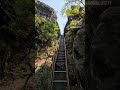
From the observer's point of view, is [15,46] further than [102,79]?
Yes

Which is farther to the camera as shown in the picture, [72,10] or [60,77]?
[72,10]

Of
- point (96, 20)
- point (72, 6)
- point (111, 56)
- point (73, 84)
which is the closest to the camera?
point (111, 56)

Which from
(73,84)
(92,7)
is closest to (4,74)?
(73,84)

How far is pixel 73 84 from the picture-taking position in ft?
57.6

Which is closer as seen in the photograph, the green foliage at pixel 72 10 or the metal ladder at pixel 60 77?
the metal ladder at pixel 60 77

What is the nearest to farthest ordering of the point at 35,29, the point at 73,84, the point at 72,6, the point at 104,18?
the point at 104,18
the point at 73,84
the point at 35,29
the point at 72,6

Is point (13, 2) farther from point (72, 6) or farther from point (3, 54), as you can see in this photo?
point (72, 6)

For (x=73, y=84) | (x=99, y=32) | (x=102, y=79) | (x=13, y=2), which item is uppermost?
(x=13, y=2)

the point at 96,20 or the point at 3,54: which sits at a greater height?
the point at 96,20

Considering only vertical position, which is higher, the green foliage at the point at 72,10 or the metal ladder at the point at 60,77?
the green foliage at the point at 72,10

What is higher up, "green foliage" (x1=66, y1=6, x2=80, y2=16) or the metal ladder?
"green foliage" (x1=66, y1=6, x2=80, y2=16)

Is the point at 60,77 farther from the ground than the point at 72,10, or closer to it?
closer to it

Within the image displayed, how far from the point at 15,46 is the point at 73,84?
6977 millimetres

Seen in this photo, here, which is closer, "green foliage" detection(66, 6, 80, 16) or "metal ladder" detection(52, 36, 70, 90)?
"metal ladder" detection(52, 36, 70, 90)
